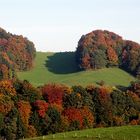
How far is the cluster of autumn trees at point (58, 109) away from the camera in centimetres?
12638

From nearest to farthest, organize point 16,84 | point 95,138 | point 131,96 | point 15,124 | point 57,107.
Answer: point 95,138
point 15,124
point 57,107
point 16,84
point 131,96

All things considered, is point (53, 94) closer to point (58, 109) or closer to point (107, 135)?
point (58, 109)

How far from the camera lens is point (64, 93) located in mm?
144750

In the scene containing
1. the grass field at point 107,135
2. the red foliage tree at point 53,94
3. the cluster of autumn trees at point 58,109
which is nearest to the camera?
the grass field at point 107,135

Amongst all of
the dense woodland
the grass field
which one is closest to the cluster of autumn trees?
the dense woodland

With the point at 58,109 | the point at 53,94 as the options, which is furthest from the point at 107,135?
the point at 53,94

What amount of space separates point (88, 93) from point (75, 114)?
12.4m

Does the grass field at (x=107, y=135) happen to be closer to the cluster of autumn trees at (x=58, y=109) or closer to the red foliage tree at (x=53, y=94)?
the cluster of autumn trees at (x=58, y=109)

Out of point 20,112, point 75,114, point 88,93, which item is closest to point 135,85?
point 88,93

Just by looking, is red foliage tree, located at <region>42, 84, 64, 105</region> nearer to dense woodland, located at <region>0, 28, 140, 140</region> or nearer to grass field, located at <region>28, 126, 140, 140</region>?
dense woodland, located at <region>0, 28, 140, 140</region>

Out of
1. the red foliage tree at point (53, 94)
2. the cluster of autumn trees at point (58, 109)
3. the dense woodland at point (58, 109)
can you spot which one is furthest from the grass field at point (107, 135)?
the red foliage tree at point (53, 94)

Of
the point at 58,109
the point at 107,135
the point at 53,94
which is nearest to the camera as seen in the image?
the point at 107,135

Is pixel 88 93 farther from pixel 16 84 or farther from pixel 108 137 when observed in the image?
pixel 108 137

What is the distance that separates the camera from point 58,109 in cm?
13350
